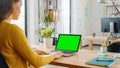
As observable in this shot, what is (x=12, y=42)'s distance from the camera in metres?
1.36

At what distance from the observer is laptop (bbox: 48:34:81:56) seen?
219 cm

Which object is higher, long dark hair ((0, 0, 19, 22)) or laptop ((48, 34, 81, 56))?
long dark hair ((0, 0, 19, 22))

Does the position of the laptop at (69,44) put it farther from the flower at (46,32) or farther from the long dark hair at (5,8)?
the long dark hair at (5,8)

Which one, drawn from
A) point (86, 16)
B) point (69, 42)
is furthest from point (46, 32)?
point (86, 16)

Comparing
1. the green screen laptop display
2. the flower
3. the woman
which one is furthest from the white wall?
the woman

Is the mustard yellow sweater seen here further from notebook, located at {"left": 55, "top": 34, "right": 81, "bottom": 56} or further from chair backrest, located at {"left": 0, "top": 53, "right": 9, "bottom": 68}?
notebook, located at {"left": 55, "top": 34, "right": 81, "bottom": 56}

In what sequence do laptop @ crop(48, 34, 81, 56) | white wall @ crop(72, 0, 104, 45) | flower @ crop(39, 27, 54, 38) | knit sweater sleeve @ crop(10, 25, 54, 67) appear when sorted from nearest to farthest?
knit sweater sleeve @ crop(10, 25, 54, 67) → laptop @ crop(48, 34, 81, 56) → flower @ crop(39, 27, 54, 38) → white wall @ crop(72, 0, 104, 45)

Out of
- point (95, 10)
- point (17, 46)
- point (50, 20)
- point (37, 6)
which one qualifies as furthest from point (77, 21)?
point (17, 46)

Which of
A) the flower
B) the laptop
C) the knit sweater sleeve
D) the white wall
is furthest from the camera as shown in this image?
the white wall

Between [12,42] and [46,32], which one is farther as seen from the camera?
[46,32]

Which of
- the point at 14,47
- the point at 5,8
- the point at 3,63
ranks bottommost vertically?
the point at 3,63

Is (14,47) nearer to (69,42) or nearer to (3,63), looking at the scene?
(3,63)

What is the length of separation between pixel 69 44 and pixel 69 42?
0.02m

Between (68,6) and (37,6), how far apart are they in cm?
201
